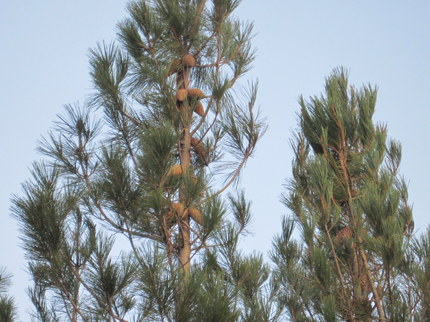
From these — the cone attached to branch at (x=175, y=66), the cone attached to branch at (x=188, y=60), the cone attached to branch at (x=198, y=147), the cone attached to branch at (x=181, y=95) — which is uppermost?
the cone attached to branch at (x=188, y=60)

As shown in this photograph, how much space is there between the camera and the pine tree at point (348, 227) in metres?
3.09

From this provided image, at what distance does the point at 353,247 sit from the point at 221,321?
107cm

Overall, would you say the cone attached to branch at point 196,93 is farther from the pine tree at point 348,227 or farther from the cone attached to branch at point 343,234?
the cone attached to branch at point 343,234

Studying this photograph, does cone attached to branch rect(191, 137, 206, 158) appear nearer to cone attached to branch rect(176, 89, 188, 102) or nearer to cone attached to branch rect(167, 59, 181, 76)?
cone attached to branch rect(176, 89, 188, 102)

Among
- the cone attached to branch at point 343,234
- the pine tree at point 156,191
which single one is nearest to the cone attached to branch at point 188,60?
the pine tree at point 156,191

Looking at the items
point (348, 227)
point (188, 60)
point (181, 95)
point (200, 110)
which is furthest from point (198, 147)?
point (348, 227)

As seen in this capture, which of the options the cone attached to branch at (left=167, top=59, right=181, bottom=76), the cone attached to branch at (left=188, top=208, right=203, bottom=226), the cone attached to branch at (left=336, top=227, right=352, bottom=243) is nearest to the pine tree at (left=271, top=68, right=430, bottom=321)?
the cone attached to branch at (left=336, top=227, right=352, bottom=243)

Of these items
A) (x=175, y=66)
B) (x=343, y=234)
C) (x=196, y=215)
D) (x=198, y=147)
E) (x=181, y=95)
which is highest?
(x=175, y=66)

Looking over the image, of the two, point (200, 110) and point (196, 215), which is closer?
point (196, 215)

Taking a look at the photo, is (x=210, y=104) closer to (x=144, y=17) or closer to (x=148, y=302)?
(x=144, y=17)

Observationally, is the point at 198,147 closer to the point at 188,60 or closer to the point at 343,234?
the point at 188,60

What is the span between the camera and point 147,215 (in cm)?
349

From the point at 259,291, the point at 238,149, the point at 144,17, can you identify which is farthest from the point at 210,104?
the point at 259,291

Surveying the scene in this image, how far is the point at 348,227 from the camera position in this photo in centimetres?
375
